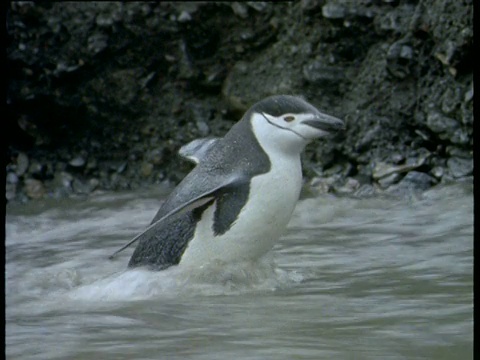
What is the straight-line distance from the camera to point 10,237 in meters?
5.76

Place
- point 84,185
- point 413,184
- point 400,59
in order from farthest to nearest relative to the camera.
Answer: point 84,185
point 400,59
point 413,184

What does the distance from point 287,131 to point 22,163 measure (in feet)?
11.2

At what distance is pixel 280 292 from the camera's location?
12.8 feet

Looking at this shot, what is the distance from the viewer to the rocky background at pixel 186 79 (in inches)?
259

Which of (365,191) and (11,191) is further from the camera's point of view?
(11,191)

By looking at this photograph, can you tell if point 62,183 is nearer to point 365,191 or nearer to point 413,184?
point 365,191

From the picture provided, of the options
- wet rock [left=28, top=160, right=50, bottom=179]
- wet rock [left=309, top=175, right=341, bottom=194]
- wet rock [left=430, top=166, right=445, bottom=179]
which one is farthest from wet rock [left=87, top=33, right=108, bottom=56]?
wet rock [left=430, top=166, right=445, bottom=179]

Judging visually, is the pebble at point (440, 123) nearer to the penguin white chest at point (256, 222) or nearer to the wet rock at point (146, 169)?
the wet rock at point (146, 169)

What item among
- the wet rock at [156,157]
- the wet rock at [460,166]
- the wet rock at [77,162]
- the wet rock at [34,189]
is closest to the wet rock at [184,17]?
the wet rock at [156,157]

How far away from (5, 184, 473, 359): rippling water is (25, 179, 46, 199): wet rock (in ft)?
2.66

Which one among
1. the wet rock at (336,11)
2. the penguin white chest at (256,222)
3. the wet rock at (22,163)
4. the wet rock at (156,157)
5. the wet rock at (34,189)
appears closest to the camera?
the penguin white chest at (256,222)

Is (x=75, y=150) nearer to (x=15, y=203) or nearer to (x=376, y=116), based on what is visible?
(x=15, y=203)

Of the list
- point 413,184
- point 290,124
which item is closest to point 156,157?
point 413,184

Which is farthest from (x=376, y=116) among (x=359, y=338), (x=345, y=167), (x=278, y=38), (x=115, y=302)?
(x=359, y=338)
